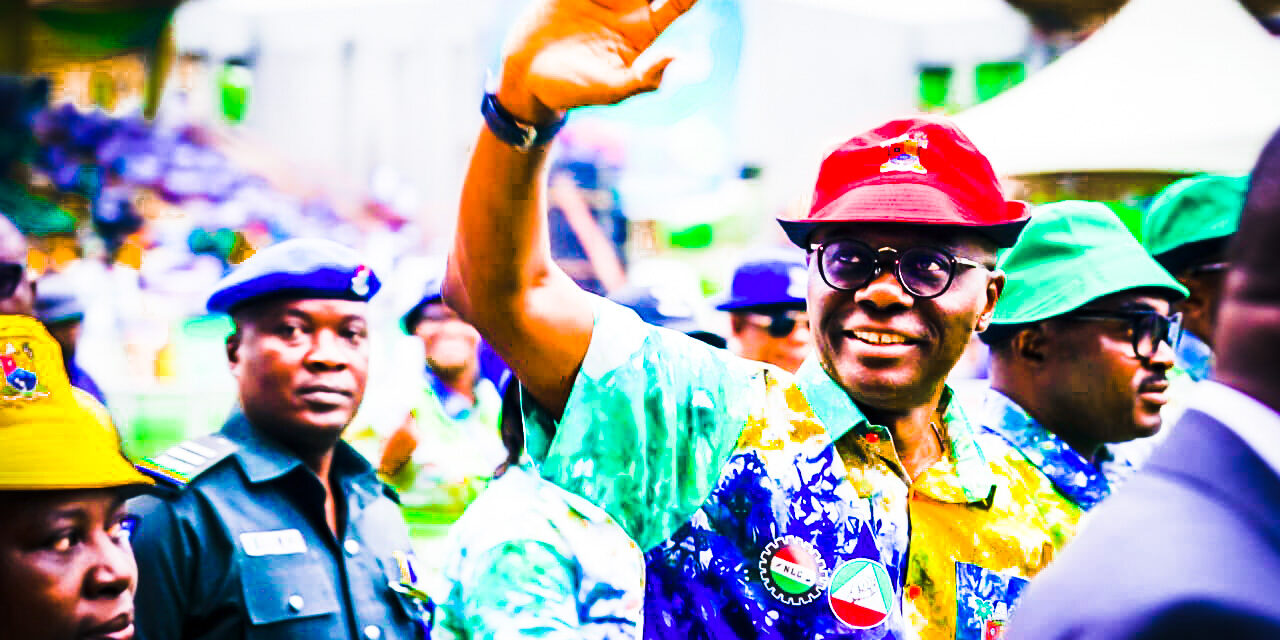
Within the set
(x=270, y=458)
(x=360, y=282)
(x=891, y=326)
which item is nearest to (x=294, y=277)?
(x=360, y=282)

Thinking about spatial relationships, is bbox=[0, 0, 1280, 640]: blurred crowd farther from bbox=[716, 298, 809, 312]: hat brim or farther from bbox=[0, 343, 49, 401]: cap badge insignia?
bbox=[716, 298, 809, 312]: hat brim

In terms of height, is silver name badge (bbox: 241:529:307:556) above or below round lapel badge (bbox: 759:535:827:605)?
below

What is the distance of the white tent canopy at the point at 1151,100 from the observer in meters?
7.11

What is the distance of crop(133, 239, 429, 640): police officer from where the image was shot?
2715 millimetres

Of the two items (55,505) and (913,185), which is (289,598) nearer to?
(55,505)

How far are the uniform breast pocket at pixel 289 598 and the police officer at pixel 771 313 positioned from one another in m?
1.99

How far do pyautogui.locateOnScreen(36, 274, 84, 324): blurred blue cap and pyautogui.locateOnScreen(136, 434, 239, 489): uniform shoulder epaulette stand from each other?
185 centimetres

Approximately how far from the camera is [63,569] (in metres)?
2.19

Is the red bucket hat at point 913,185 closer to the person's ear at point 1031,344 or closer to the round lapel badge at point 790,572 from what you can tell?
the round lapel badge at point 790,572

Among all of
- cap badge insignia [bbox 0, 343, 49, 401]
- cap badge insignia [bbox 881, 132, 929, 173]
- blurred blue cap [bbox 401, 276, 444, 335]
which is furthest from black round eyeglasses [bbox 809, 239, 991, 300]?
blurred blue cap [bbox 401, 276, 444, 335]

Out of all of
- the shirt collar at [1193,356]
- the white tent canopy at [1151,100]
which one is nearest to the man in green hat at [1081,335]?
the shirt collar at [1193,356]

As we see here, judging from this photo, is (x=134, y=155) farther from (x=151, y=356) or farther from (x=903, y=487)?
(x=903, y=487)

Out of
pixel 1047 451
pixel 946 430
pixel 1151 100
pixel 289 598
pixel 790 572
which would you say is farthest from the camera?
pixel 1151 100

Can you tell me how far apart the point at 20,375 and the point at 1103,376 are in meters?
2.50
